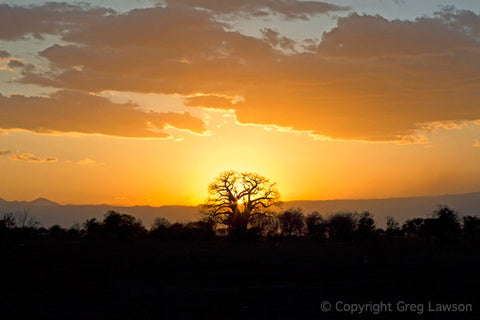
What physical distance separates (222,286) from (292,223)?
65433 millimetres

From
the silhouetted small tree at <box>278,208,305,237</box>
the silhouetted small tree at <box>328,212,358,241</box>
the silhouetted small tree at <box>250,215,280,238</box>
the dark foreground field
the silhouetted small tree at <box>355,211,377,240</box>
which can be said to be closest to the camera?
the dark foreground field

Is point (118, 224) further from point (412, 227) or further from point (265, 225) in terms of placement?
point (412, 227)

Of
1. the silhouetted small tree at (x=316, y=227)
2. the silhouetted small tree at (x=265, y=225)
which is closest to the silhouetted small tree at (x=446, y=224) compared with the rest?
the silhouetted small tree at (x=265, y=225)

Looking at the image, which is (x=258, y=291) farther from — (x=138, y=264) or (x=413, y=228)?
(x=413, y=228)

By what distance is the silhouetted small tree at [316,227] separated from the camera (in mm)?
88363

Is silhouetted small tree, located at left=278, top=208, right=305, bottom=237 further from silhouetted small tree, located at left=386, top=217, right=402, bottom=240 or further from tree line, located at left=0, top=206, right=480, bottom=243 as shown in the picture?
silhouetted small tree, located at left=386, top=217, right=402, bottom=240

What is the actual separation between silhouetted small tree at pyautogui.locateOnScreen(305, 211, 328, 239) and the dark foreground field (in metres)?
47.7

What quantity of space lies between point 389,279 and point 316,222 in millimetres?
64473

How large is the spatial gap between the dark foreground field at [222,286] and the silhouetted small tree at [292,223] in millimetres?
48749

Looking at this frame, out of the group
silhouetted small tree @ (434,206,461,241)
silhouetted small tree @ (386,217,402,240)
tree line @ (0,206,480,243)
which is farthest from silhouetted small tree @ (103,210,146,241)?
silhouetted small tree @ (386,217,402,240)

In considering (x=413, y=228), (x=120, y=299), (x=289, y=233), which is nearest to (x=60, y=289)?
(x=120, y=299)

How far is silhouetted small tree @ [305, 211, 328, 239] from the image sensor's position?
290 feet

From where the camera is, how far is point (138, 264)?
35219 mm

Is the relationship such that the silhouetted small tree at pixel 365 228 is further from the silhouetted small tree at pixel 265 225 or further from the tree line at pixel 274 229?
the silhouetted small tree at pixel 265 225
